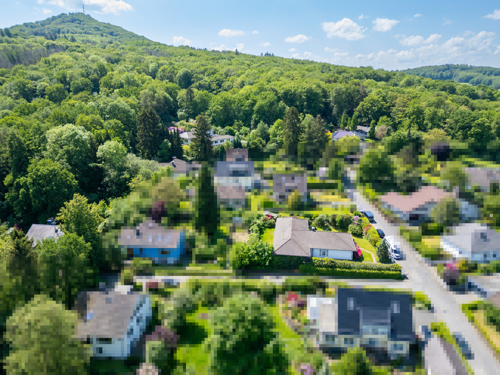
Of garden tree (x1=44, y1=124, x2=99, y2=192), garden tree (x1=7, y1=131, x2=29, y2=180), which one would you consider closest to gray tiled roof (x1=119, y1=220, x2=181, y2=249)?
garden tree (x1=44, y1=124, x2=99, y2=192)

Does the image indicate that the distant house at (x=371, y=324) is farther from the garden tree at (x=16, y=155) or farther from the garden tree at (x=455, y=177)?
the garden tree at (x=16, y=155)

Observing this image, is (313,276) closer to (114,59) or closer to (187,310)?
(187,310)

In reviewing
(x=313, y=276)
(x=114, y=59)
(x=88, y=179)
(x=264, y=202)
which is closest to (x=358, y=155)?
(x=264, y=202)

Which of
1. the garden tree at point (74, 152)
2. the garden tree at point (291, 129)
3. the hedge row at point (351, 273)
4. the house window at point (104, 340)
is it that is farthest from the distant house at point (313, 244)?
the garden tree at point (291, 129)

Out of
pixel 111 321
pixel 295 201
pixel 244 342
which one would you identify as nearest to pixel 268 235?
pixel 295 201

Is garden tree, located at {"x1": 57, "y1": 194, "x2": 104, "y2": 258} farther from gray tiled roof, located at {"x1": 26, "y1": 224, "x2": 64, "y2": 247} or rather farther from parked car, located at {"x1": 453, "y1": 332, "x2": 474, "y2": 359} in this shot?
parked car, located at {"x1": 453, "y1": 332, "x2": 474, "y2": 359}

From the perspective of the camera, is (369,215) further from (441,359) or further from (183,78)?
(183,78)
